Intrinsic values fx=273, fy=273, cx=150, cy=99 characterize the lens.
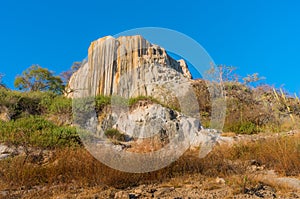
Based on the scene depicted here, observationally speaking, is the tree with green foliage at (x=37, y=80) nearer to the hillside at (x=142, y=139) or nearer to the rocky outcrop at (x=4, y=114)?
the hillside at (x=142, y=139)

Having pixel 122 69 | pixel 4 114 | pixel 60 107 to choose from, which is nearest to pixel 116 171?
pixel 60 107

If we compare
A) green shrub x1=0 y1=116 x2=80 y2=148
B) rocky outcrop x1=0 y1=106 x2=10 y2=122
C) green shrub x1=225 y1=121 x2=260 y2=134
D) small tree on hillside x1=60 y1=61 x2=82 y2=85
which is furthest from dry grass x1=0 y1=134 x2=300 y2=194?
small tree on hillside x1=60 y1=61 x2=82 y2=85

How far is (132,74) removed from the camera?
1473 cm

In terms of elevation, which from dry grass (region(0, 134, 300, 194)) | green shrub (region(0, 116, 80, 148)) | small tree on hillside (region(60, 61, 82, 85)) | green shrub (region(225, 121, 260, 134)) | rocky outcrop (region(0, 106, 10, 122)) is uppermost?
small tree on hillside (region(60, 61, 82, 85))

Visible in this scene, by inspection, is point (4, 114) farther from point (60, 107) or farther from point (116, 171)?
point (116, 171)

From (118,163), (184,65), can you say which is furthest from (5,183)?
(184,65)

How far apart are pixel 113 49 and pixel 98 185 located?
1260 cm

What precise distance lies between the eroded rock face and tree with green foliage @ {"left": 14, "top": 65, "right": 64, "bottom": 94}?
157 inches

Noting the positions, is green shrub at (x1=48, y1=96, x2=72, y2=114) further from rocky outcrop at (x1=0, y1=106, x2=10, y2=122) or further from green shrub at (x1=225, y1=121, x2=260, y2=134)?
green shrub at (x1=225, y1=121, x2=260, y2=134)

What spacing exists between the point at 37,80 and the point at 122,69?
7.85 m

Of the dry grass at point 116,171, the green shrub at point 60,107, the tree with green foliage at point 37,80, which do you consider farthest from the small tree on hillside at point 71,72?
the dry grass at point 116,171

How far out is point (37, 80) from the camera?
63.7 feet

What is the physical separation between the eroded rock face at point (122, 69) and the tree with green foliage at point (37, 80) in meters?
3.99

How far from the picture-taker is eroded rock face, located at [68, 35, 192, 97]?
1388cm
